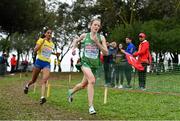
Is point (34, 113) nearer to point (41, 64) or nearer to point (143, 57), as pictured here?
point (41, 64)

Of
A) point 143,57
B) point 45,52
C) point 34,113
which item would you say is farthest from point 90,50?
point 143,57

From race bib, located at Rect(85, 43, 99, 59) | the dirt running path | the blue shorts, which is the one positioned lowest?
the dirt running path

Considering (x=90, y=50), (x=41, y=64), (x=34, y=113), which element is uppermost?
(x=90, y=50)

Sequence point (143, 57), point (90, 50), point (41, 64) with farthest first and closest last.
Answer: point (143, 57), point (41, 64), point (90, 50)

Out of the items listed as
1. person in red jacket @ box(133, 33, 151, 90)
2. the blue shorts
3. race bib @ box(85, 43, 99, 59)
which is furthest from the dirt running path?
person in red jacket @ box(133, 33, 151, 90)

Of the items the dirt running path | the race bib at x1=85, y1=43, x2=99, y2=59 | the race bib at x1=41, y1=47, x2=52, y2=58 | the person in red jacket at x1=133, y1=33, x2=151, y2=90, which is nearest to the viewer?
the dirt running path

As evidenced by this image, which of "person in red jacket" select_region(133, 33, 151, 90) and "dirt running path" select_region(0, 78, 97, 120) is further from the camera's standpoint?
"person in red jacket" select_region(133, 33, 151, 90)

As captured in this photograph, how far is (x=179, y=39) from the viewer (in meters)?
38.9

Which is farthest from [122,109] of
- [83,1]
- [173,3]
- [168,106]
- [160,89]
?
[83,1]

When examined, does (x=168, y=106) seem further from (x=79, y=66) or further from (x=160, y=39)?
(x=160, y=39)

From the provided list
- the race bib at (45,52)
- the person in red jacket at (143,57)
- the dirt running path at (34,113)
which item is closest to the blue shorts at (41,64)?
the race bib at (45,52)

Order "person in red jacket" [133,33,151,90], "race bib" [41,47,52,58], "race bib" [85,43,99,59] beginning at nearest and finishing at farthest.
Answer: "race bib" [85,43,99,59], "race bib" [41,47,52,58], "person in red jacket" [133,33,151,90]

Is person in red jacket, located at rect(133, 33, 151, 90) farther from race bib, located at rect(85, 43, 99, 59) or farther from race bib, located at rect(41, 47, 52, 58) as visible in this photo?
race bib, located at rect(85, 43, 99, 59)

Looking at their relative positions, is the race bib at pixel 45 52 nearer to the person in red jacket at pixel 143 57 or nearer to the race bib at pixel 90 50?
the race bib at pixel 90 50
